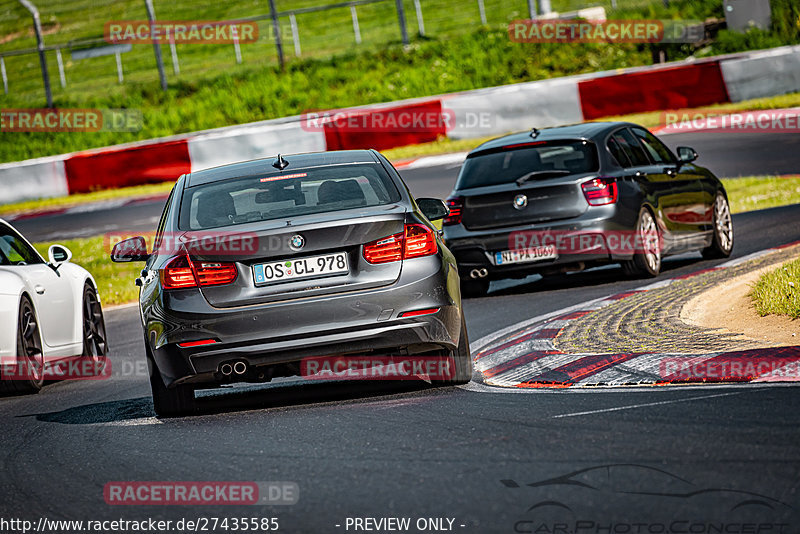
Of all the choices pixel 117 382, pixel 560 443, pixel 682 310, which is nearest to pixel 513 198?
pixel 682 310

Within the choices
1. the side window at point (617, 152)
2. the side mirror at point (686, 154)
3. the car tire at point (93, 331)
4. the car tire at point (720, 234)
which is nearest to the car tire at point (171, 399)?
the car tire at point (93, 331)

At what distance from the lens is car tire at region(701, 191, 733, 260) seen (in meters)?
14.0

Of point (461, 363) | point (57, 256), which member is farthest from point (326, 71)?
point (461, 363)

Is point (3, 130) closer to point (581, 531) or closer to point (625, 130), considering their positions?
point (625, 130)

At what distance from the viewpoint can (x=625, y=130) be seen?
45.4 ft

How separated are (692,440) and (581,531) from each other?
53.6 inches

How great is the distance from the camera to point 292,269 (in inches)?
296

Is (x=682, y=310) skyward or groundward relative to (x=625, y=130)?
groundward

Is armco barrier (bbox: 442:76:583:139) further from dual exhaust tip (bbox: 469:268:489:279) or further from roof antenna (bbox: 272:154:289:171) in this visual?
roof antenna (bbox: 272:154:289:171)

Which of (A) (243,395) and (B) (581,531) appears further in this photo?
(A) (243,395)

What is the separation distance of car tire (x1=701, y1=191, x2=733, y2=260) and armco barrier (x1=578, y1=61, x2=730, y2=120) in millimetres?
12996

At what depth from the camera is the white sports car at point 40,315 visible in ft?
32.2

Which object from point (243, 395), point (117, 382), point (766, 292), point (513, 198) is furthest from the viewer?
point (513, 198)

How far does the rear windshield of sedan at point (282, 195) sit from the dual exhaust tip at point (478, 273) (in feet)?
15.1
